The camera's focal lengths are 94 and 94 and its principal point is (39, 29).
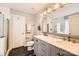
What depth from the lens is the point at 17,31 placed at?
3838 millimetres

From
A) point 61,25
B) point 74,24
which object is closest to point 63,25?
point 61,25

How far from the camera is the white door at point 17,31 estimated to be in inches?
147

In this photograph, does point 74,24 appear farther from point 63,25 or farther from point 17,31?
point 17,31

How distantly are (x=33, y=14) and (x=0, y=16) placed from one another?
2079 millimetres

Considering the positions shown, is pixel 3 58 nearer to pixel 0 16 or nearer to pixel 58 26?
pixel 58 26

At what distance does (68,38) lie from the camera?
1.95 m

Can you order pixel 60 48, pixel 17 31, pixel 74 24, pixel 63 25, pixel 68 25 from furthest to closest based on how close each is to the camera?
1. pixel 17 31
2. pixel 63 25
3. pixel 68 25
4. pixel 74 24
5. pixel 60 48

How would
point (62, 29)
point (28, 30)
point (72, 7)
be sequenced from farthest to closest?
1. point (28, 30)
2. point (62, 29)
3. point (72, 7)

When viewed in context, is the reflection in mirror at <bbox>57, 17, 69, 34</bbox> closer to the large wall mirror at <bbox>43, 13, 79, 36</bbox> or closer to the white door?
the large wall mirror at <bbox>43, 13, 79, 36</bbox>

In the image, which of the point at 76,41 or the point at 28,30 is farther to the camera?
the point at 28,30

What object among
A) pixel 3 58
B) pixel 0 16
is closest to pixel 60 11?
pixel 0 16

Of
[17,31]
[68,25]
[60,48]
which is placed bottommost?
[60,48]

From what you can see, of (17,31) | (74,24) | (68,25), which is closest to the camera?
(74,24)

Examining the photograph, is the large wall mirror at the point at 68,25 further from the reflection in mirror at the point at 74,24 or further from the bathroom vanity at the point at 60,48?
the bathroom vanity at the point at 60,48
